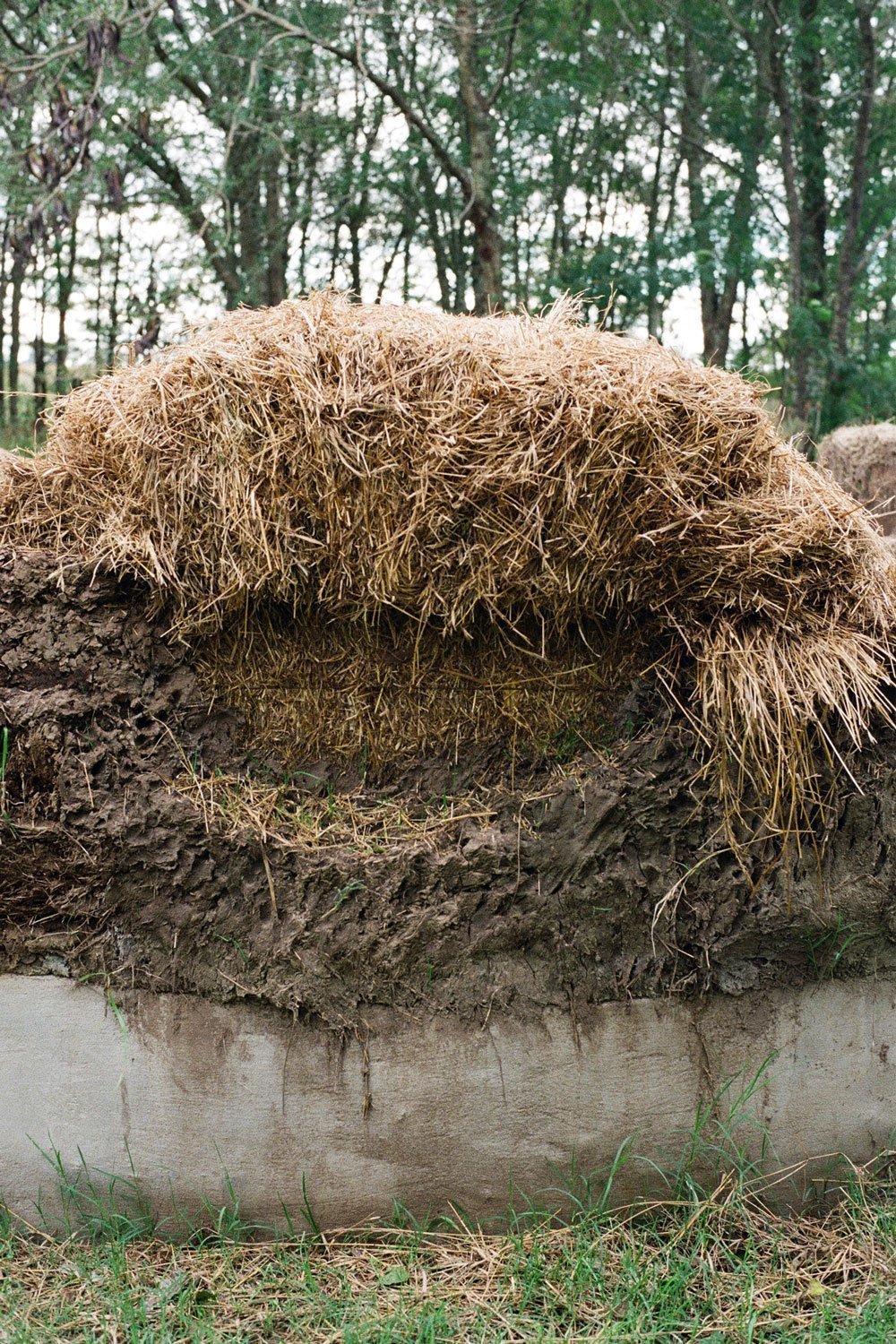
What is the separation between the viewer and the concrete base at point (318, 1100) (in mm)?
2668

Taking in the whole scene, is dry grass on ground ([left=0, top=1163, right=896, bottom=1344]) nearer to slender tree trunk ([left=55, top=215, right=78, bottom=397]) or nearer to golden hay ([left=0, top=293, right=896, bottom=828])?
golden hay ([left=0, top=293, right=896, bottom=828])

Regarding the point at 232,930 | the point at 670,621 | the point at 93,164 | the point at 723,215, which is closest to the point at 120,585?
the point at 232,930

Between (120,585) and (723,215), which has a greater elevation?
(723,215)

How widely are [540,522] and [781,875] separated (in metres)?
1.23

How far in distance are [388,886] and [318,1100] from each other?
619mm

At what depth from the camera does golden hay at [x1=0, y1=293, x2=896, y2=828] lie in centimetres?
264

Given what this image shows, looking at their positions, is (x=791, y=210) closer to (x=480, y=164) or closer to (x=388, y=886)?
(x=480, y=164)

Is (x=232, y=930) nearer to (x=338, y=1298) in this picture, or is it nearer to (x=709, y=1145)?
(x=338, y=1298)

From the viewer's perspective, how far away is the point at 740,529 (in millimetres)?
2748

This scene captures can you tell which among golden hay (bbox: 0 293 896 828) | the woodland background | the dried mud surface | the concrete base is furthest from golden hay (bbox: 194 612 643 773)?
the woodland background

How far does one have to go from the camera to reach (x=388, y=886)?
2.71 metres

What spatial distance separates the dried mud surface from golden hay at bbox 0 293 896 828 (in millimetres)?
245

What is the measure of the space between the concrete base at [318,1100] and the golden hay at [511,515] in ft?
3.08

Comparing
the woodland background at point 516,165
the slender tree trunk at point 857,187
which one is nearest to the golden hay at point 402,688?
the woodland background at point 516,165
